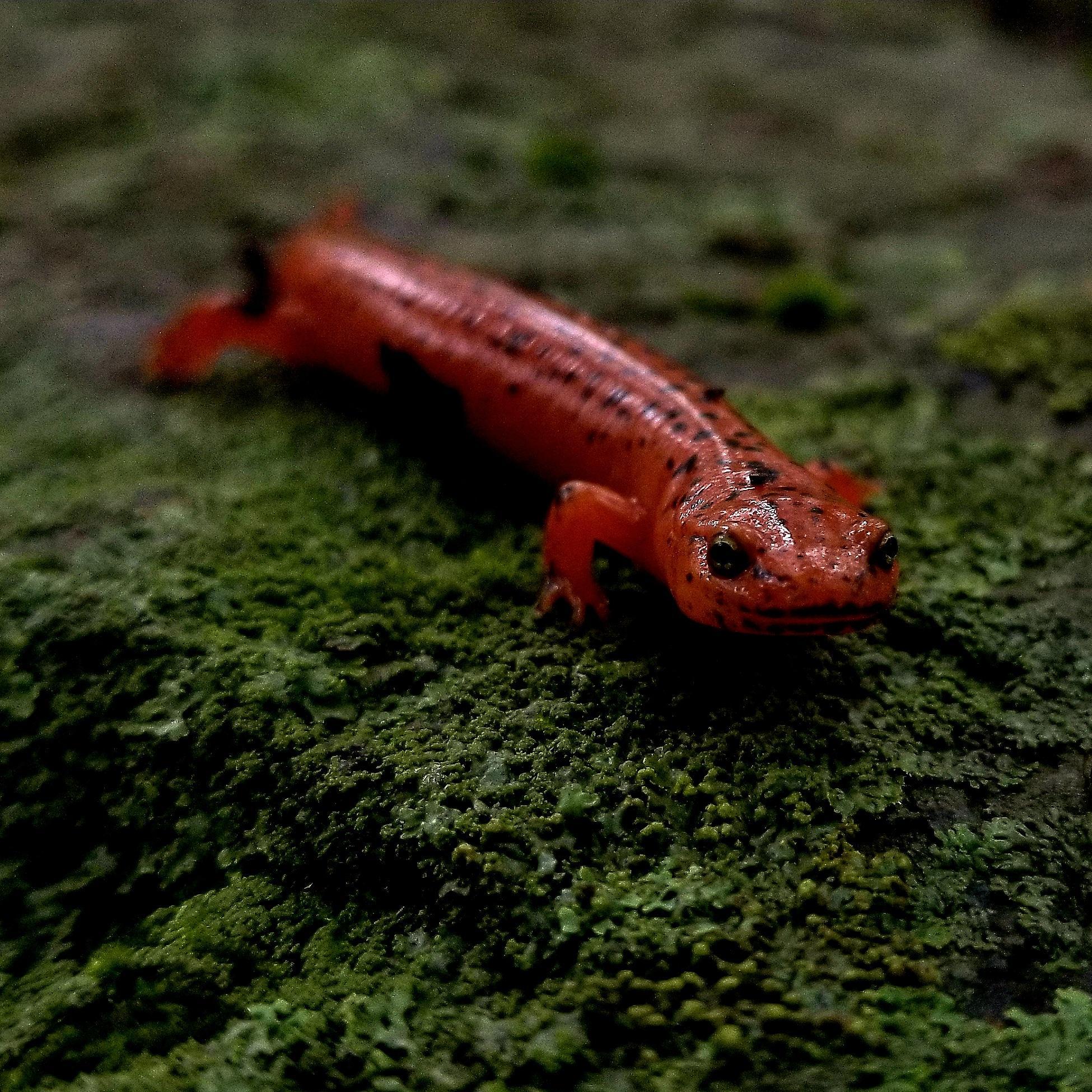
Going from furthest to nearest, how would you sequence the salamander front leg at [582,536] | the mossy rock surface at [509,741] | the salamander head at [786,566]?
1. the salamander front leg at [582,536]
2. the salamander head at [786,566]
3. the mossy rock surface at [509,741]

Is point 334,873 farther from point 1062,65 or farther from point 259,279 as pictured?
point 1062,65

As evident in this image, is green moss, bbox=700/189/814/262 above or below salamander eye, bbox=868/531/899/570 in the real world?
above

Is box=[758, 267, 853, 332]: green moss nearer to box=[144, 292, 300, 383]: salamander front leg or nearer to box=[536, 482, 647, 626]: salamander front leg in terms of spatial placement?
box=[536, 482, 647, 626]: salamander front leg

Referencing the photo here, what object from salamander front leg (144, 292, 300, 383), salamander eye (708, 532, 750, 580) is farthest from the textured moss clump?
salamander front leg (144, 292, 300, 383)

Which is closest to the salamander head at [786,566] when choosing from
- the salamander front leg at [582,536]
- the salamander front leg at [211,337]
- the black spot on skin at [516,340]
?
the salamander front leg at [582,536]

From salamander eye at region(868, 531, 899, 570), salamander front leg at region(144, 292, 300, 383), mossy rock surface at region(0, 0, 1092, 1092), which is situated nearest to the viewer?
mossy rock surface at region(0, 0, 1092, 1092)

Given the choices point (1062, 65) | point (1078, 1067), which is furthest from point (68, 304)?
point (1062, 65)

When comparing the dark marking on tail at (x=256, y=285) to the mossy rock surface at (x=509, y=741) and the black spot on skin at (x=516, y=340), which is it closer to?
the mossy rock surface at (x=509, y=741)
